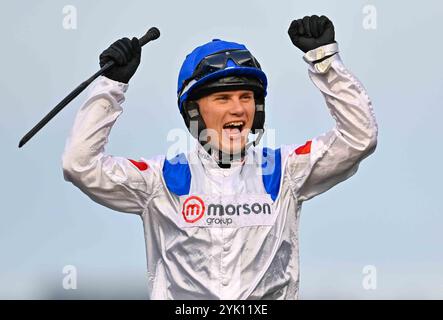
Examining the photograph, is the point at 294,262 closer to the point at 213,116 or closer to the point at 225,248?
the point at 225,248

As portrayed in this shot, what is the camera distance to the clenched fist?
8617 millimetres

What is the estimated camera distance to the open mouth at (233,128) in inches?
348

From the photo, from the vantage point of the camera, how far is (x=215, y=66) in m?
8.88

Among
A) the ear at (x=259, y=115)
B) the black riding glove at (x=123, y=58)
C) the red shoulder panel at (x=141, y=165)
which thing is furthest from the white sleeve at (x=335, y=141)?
the black riding glove at (x=123, y=58)

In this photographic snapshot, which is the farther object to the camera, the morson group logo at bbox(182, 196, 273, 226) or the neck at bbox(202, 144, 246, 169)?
the neck at bbox(202, 144, 246, 169)

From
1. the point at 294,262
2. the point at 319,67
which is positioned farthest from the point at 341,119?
the point at 294,262

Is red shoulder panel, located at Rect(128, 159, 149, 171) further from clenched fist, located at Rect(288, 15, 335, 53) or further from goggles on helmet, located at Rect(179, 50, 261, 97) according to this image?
clenched fist, located at Rect(288, 15, 335, 53)

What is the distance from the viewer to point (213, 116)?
8.89 metres

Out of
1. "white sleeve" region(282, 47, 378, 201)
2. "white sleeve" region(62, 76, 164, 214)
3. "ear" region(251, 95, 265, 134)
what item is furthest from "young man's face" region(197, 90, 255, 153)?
"white sleeve" region(62, 76, 164, 214)

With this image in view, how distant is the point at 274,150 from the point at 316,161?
381mm

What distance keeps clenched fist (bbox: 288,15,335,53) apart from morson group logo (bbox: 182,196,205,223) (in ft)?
3.85

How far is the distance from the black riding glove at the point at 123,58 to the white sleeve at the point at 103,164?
51mm

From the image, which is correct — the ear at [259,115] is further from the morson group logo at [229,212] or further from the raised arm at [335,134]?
the morson group logo at [229,212]

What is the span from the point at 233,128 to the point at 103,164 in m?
0.86
